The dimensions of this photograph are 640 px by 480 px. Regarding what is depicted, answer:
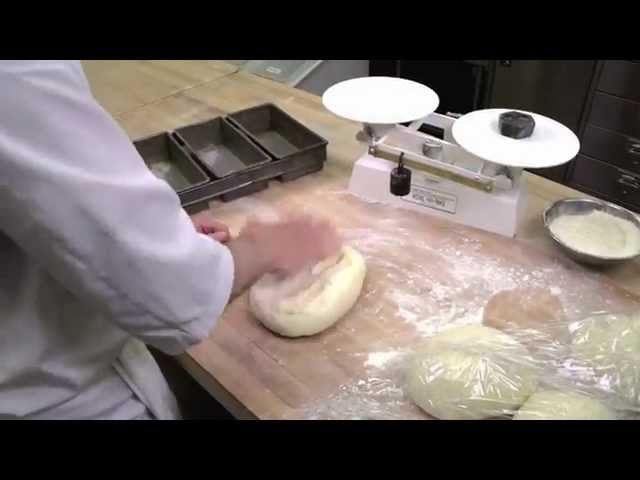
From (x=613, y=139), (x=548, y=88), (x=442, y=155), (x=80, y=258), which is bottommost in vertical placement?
(x=613, y=139)

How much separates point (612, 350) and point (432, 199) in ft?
1.33

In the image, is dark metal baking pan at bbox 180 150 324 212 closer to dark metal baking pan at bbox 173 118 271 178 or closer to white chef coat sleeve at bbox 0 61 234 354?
dark metal baking pan at bbox 173 118 271 178

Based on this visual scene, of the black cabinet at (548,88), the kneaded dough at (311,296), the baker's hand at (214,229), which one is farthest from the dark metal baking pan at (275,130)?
the black cabinet at (548,88)

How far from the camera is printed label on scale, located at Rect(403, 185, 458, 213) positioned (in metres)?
1.05

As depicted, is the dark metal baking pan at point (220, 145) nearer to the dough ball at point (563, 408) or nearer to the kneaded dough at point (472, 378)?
the kneaded dough at point (472, 378)

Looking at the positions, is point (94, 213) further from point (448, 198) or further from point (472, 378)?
point (448, 198)

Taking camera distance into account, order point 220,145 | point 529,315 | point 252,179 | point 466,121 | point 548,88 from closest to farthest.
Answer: point 529,315 < point 466,121 < point 252,179 < point 220,145 < point 548,88

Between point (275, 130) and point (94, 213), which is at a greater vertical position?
point (94, 213)

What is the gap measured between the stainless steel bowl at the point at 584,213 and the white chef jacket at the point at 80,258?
0.55 meters

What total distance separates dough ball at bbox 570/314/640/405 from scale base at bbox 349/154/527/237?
24 cm

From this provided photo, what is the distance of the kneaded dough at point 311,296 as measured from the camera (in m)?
0.86

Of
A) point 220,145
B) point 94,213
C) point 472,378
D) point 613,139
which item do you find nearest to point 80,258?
point 94,213

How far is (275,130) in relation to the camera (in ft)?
4.41

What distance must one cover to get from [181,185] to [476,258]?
588 mm
